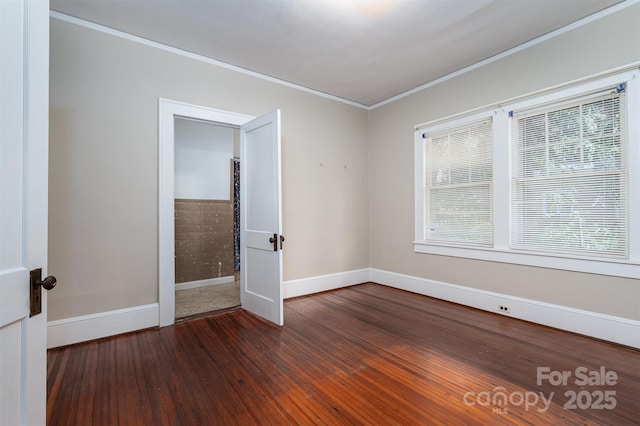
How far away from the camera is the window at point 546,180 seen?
103 inches

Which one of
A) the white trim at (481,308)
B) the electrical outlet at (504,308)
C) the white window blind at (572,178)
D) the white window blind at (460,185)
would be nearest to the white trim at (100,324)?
the white trim at (481,308)

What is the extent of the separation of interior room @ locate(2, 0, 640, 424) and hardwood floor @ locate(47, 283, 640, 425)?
17mm

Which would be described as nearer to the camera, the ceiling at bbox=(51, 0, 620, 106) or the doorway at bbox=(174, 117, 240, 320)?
the ceiling at bbox=(51, 0, 620, 106)

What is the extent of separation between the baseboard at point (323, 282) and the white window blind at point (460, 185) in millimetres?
1329

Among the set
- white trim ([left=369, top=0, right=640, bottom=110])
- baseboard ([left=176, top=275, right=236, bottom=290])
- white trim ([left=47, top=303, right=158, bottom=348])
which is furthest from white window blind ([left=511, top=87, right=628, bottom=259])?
baseboard ([left=176, top=275, right=236, bottom=290])

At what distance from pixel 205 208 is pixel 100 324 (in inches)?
101

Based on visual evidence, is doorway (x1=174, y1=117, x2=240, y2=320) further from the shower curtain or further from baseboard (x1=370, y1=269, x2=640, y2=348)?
baseboard (x1=370, y1=269, x2=640, y2=348)

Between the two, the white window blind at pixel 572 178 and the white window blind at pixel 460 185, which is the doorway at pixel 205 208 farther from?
the white window blind at pixel 572 178

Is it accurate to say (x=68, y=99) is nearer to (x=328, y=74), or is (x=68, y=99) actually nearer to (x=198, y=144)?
(x=198, y=144)

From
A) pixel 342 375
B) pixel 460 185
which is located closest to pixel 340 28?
pixel 460 185

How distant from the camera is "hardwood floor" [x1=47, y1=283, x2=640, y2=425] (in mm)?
1752

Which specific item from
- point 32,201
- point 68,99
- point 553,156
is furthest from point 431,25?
point 68,99

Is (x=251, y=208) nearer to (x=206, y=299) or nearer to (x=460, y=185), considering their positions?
(x=206, y=299)

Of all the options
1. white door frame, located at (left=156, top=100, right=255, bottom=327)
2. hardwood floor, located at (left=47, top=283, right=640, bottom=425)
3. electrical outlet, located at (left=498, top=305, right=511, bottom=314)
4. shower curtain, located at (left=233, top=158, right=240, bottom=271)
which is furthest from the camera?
shower curtain, located at (left=233, top=158, right=240, bottom=271)
